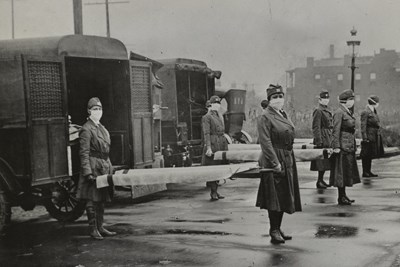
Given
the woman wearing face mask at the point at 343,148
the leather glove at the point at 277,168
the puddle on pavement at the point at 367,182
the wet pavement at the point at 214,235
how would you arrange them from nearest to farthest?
the wet pavement at the point at 214,235
the leather glove at the point at 277,168
the woman wearing face mask at the point at 343,148
the puddle on pavement at the point at 367,182

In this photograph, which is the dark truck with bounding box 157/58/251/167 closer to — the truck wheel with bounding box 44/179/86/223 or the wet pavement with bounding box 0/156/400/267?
the wet pavement with bounding box 0/156/400/267

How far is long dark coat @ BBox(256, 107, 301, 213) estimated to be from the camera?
23.2 feet

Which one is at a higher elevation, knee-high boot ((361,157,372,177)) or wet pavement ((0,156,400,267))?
knee-high boot ((361,157,372,177))

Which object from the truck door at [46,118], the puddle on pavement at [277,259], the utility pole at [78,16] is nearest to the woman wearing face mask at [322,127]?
the puddle on pavement at [277,259]

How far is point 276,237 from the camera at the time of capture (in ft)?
23.4

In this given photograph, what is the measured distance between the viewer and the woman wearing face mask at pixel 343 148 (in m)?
9.82

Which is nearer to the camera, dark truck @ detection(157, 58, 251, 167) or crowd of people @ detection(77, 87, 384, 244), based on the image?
crowd of people @ detection(77, 87, 384, 244)

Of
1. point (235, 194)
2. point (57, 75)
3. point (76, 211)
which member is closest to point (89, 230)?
point (76, 211)

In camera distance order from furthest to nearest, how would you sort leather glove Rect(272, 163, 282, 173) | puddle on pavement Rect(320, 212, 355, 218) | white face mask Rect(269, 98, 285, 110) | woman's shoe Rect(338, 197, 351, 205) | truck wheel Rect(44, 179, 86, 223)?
woman's shoe Rect(338, 197, 351, 205)
truck wheel Rect(44, 179, 86, 223)
puddle on pavement Rect(320, 212, 355, 218)
white face mask Rect(269, 98, 285, 110)
leather glove Rect(272, 163, 282, 173)

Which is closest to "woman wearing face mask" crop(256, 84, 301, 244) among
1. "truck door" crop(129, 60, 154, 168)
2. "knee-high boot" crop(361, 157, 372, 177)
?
"truck door" crop(129, 60, 154, 168)

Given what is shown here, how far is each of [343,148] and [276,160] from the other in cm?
328

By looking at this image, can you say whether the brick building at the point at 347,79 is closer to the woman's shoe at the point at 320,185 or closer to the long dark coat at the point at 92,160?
the woman's shoe at the point at 320,185

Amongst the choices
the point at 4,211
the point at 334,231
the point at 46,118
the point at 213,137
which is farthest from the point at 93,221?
the point at 213,137

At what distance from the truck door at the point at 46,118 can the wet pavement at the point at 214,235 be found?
108 centimetres
